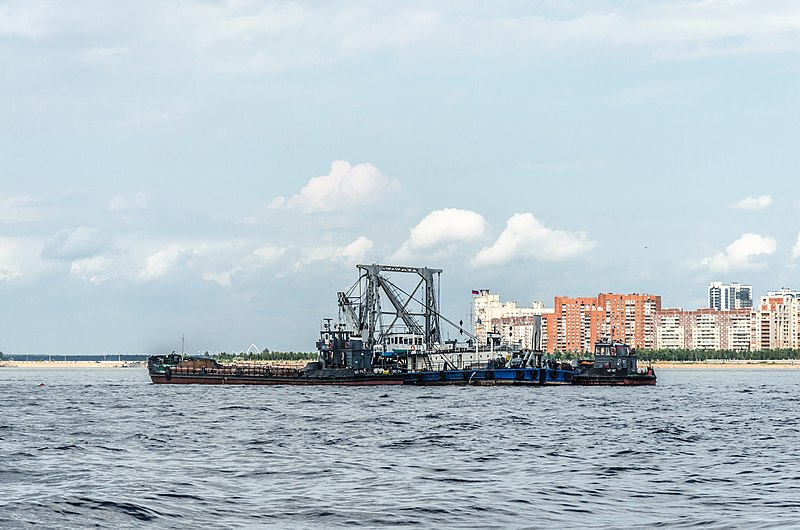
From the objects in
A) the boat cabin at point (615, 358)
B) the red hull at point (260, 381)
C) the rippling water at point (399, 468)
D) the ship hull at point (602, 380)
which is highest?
the boat cabin at point (615, 358)

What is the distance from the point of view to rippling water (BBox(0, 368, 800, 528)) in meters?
28.6

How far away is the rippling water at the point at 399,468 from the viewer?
28.6 m

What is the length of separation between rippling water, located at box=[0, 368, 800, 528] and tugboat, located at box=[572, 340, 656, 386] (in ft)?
162

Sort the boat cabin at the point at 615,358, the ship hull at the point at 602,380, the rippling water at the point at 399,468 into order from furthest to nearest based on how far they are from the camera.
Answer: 1. the boat cabin at the point at 615,358
2. the ship hull at the point at 602,380
3. the rippling water at the point at 399,468

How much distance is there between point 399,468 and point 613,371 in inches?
3466

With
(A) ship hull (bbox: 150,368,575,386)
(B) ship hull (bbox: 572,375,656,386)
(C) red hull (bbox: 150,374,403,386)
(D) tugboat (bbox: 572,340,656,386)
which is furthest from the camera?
(D) tugboat (bbox: 572,340,656,386)

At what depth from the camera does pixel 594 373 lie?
12331 centimetres

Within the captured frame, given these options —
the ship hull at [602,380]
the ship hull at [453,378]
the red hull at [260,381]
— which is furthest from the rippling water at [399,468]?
the ship hull at [602,380]

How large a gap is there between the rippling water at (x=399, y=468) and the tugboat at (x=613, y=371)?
49.3 m

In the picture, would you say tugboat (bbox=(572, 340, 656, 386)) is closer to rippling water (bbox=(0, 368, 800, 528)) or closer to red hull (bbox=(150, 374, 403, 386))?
red hull (bbox=(150, 374, 403, 386))

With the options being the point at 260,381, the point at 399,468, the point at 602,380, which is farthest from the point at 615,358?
the point at 399,468

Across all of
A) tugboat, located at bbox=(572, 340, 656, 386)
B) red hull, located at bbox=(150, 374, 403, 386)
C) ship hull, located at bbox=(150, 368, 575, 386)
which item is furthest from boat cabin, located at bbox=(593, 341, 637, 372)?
red hull, located at bbox=(150, 374, 403, 386)

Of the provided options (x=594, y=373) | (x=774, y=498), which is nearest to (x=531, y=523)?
(x=774, y=498)

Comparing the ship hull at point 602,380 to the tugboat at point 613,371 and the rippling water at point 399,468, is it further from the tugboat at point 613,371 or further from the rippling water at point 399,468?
the rippling water at point 399,468
